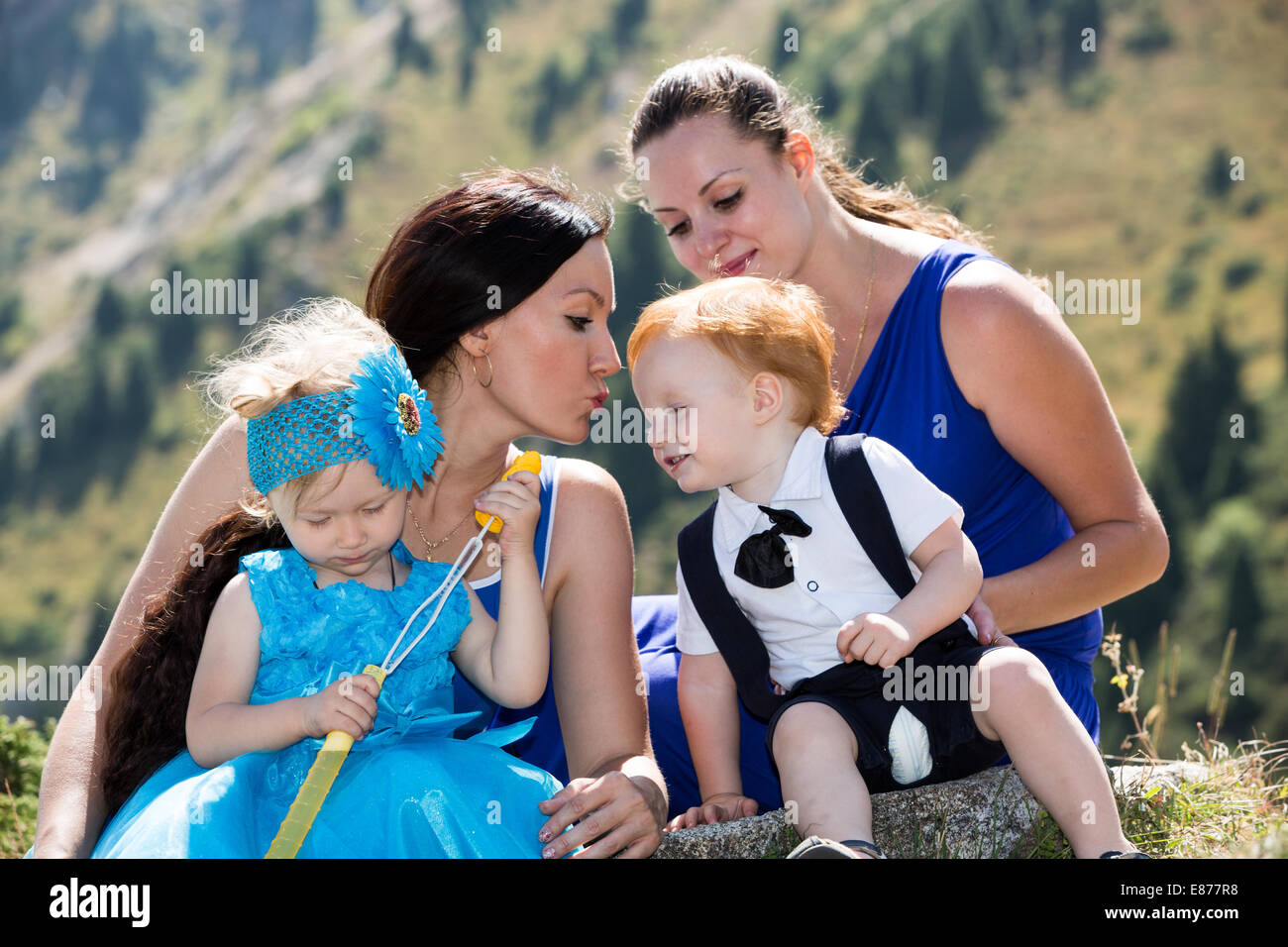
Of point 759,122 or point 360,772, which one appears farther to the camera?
point 759,122

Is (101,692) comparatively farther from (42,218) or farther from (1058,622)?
(42,218)

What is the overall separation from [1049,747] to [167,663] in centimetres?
224

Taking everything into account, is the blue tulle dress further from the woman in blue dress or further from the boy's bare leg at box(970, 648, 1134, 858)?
the boy's bare leg at box(970, 648, 1134, 858)

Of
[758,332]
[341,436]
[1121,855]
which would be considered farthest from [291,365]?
[1121,855]

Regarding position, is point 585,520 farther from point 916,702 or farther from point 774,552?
point 916,702

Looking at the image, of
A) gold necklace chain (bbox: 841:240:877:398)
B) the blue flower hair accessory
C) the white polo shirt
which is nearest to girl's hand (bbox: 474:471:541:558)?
the blue flower hair accessory

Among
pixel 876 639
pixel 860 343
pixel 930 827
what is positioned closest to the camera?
pixel 876 639

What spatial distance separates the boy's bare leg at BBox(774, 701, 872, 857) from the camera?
3.04 metres

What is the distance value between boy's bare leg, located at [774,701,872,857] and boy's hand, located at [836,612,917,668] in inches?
8.8

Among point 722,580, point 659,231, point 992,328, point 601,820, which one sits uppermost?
point 659,231

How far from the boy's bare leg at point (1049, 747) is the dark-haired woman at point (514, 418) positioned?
1.02m

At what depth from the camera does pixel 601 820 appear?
3.21 m

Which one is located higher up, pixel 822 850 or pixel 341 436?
pixel 341 436

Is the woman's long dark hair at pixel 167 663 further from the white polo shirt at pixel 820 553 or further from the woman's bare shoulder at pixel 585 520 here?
the white polo shirt at pixel 820 553
